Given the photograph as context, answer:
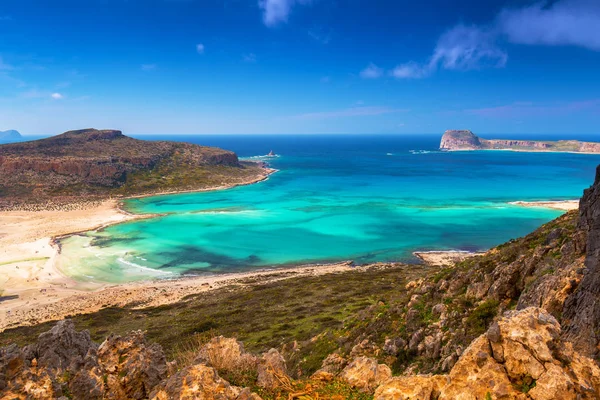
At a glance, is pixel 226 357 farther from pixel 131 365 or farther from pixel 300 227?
pixel 300 227

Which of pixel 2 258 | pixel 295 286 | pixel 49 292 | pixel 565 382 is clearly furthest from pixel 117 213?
pixel 565 382

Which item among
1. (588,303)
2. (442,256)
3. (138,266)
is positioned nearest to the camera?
(588,303)

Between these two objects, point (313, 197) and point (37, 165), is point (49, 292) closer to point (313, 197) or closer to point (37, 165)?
point (313, 197)

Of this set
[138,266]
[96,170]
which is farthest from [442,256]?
[96,170]

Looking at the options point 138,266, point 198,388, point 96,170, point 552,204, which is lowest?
point 138,266

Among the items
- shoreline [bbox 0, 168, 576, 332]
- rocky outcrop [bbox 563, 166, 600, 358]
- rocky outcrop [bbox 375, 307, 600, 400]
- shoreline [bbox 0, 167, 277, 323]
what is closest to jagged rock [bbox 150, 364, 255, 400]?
rocky outcrop [bbox 375, 307, 600, 400]

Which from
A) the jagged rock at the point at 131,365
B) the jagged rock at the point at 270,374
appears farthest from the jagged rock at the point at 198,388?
the jagged rock at the point at 131,365
